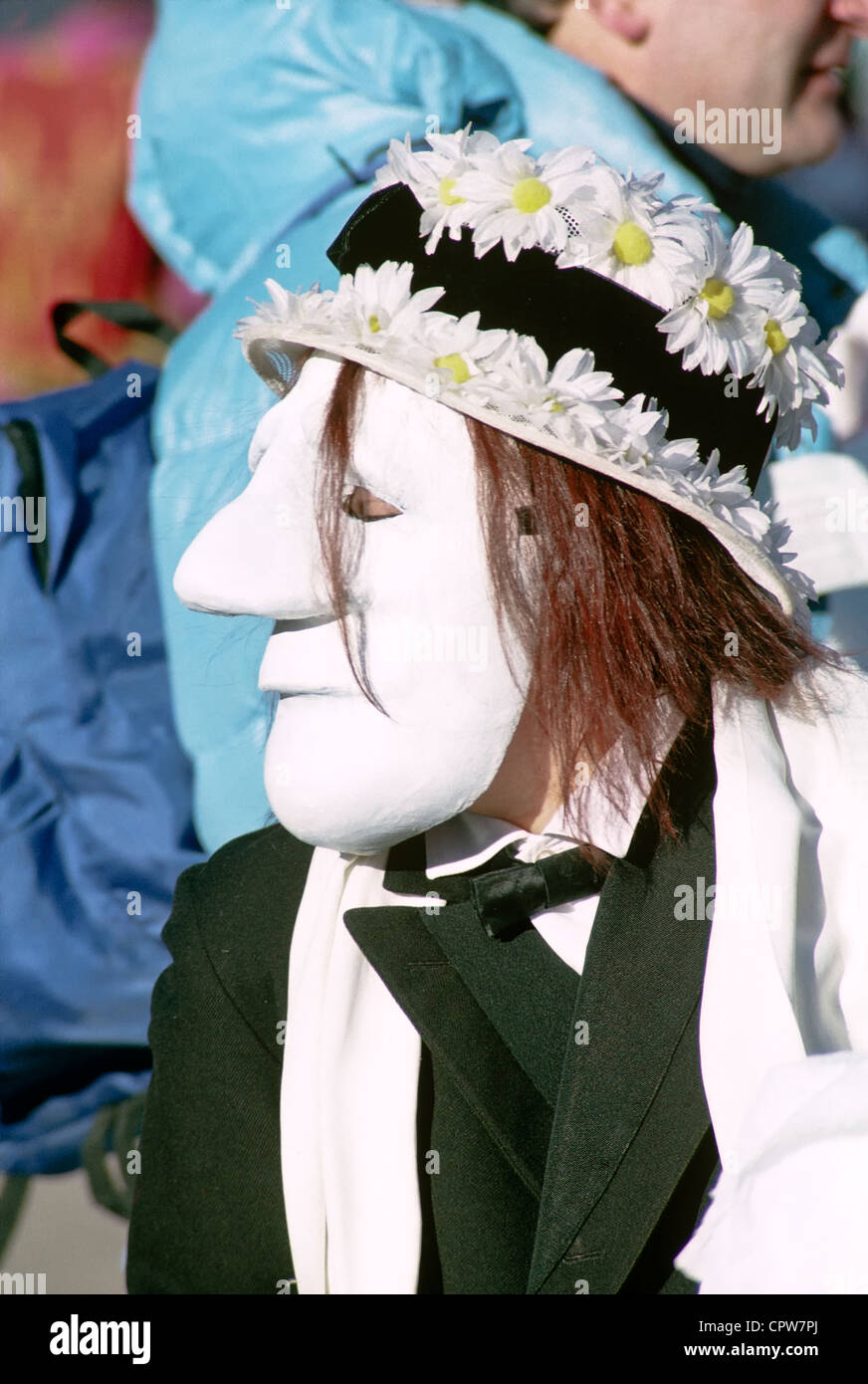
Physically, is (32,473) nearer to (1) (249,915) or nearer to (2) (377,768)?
(1) (249,915)

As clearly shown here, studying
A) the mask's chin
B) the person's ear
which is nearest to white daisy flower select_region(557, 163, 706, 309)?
the mask's chin

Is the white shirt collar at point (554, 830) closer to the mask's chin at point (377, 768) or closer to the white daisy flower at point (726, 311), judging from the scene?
the mask's chin at point (377, 768)

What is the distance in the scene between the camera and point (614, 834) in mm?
1104

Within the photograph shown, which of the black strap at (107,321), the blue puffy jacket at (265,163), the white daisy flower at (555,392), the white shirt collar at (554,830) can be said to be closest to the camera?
the white daisy flower at (555,392)

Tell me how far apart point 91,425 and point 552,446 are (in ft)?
3.07

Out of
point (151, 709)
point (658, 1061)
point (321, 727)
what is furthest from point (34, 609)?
point (658, 1061)

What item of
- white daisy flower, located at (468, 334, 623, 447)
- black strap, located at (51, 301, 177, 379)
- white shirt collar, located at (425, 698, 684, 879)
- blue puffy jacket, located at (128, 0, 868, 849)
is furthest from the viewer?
black strap, located at (51, 301, 177, 379)

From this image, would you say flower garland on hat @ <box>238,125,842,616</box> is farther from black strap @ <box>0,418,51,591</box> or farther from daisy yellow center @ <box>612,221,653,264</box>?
black strap @ <box>0,418,51,591</box>

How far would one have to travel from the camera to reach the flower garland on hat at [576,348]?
99 cm

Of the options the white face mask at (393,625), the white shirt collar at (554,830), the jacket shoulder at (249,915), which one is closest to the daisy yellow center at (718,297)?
the white face mask at (393,625)

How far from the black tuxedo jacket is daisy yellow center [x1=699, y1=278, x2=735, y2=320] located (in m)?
0.37

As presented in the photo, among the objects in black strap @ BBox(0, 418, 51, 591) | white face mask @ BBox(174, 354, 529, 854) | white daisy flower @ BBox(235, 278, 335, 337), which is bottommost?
black strap @ BBox(0, 418, 51, 591)

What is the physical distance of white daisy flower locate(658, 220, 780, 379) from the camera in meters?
1.01
